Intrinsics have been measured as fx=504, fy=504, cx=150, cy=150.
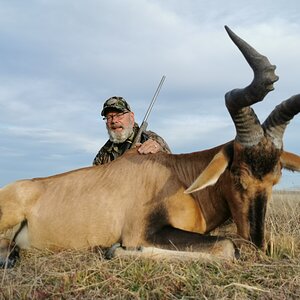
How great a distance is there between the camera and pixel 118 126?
30.9 feet

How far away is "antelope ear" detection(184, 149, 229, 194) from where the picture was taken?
16.5 feet

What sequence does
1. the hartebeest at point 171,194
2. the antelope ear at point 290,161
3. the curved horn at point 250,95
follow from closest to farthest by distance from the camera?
1. the curved horn at point 250,95
2. the hartebeest at point 171,194
3. the antelope ear at point 290,161

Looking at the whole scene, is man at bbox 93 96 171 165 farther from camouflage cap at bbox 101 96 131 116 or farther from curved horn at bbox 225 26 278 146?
curved horn at bbox 225 26 278 146

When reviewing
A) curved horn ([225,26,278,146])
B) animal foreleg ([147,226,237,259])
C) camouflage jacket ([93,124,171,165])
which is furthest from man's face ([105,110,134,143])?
curved horn ([225,26,278,146])

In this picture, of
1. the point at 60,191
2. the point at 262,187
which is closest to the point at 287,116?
the point at 262,187

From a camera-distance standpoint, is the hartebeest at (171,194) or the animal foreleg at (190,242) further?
the hartebeest at (171,194)

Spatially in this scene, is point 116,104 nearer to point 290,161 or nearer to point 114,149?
point 114,149

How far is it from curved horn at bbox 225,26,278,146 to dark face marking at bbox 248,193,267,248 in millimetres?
586

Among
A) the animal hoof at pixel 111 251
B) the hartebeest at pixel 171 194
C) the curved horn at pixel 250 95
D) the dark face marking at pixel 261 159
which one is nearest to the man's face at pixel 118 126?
the hartebeest at pixel 171 194

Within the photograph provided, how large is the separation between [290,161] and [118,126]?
4.42 meters

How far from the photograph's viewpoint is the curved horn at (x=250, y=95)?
4.72m

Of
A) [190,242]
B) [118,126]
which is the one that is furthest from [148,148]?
[118,126]

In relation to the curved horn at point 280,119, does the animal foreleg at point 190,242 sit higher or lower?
lower

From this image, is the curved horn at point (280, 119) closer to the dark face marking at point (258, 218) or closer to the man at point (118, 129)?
the dark face marking at point (258, 218)
